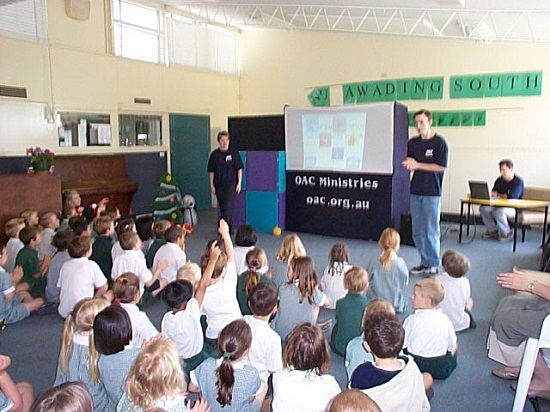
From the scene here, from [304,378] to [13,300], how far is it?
301 centimetres

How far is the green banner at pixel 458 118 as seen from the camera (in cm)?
843

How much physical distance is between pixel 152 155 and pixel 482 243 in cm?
585

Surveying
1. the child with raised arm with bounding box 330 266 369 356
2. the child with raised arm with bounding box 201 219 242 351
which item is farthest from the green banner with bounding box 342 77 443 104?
the child with raised arm with bounding box 201 219 242 351

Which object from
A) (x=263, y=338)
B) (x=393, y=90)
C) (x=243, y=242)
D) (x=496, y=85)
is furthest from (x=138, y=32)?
(x=263, y=338)

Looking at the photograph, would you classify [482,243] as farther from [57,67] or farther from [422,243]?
[57,67]

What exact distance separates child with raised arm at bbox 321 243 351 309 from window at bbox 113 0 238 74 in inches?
246

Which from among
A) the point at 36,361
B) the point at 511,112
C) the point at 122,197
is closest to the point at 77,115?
the point at 122,197

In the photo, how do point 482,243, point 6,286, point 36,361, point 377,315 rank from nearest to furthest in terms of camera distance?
point 377,315 → point 36,361 → point 6,286 → point 482,243

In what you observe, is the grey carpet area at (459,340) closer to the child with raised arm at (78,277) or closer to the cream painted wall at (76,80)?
the child with raised arm at (78,277)

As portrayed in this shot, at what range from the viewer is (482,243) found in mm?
6922

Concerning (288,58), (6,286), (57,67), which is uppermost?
(288,58)

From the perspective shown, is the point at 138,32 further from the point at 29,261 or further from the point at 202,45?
the point at 29,261

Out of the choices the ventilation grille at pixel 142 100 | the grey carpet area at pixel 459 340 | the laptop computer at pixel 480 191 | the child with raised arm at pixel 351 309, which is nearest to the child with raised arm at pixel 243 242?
the grey carpet area at pixel 459 340

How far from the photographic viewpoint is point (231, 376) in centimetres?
197
